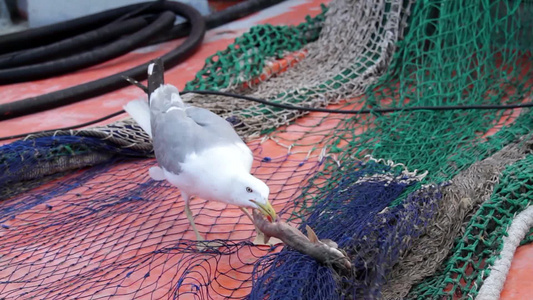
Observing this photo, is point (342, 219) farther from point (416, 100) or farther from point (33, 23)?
point (33, 23)

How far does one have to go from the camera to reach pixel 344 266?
1794 mm

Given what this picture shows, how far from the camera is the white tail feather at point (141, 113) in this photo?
8.54 feet

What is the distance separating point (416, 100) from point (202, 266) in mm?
1602

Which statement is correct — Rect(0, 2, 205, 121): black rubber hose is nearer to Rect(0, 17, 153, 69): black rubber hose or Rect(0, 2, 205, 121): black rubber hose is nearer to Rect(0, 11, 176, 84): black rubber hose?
Rect(0, 11, 176, 84): black rubber hose

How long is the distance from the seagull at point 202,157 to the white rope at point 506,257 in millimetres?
660

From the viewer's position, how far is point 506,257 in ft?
6.64

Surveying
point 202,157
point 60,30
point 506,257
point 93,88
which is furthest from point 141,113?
→ point 60,30

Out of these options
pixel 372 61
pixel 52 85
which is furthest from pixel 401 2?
pixel 52 85

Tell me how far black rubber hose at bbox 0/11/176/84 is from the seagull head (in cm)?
249

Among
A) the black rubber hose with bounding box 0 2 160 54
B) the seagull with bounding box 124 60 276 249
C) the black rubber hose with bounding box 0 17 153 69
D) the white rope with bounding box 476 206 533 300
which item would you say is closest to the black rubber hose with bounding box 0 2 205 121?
the black rubber hose with bounding box 0 17 153 69

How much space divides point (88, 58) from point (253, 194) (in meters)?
2.65

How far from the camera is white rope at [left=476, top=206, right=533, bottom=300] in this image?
1892 mm

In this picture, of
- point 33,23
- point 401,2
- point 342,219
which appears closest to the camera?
point 342,219

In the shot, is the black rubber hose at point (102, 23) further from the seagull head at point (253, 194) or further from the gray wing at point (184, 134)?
the seagull head at point (253, 194)
